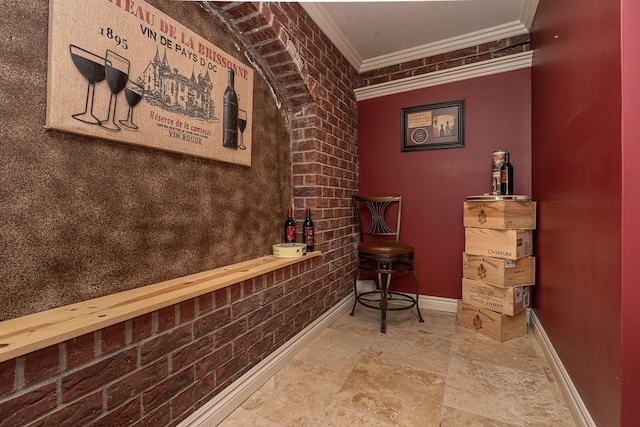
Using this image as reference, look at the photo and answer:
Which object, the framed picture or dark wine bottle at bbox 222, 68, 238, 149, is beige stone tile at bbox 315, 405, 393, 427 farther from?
the framed picture

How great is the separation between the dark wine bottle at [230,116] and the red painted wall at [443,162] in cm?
165

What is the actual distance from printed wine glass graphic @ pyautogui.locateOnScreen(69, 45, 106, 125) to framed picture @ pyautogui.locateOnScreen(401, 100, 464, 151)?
236 cm

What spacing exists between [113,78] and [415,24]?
2.26 metres

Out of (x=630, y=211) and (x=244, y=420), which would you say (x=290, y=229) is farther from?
(x=630, y=211)

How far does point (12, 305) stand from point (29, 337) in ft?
0.68

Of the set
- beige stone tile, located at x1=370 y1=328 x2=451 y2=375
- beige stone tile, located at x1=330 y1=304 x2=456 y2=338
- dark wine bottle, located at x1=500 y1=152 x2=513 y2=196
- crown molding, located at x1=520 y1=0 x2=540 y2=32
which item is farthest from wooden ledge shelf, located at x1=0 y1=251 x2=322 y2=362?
crown molding, located at x1=520 y1=0 x2=540 y2=32

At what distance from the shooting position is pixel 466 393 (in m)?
1.40

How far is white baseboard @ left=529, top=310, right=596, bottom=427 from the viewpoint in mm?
1149

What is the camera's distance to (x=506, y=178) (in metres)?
2.12

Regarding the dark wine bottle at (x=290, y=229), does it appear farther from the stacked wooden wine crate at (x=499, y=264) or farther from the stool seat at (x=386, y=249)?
the stacked wooden wine crate at (x=499, y=264)

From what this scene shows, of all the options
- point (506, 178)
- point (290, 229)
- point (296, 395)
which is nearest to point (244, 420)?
point (296, 395)

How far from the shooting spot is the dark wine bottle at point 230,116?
1.50 metres

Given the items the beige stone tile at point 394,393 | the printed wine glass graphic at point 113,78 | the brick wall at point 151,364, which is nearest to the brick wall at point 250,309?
the brick wall at point 151,364

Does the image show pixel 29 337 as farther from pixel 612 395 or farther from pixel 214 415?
pixel 612 395
